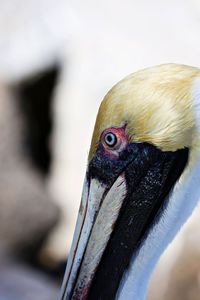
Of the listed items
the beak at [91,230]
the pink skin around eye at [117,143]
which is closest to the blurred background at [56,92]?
the beak at [91,230]

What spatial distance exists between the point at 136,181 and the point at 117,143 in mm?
132

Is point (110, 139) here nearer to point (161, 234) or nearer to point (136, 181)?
point (136, 181)

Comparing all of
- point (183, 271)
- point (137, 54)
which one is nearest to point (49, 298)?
point (183, 271)

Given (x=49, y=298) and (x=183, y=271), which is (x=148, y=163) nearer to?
(x=183, y=271)

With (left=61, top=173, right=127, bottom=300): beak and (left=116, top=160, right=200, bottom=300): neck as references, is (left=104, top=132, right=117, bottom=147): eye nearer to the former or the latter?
(left=61, top=173, right=127, bottom=300): beak

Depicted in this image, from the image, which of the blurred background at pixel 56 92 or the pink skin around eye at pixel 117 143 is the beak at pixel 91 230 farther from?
the blurred background at pixel 56 92

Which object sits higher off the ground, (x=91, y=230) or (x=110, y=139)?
(x=110, y=139)

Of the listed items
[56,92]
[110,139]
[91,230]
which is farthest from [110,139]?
[56,92]

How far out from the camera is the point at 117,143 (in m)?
2.14

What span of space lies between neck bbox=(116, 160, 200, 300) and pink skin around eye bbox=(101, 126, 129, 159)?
19 cm

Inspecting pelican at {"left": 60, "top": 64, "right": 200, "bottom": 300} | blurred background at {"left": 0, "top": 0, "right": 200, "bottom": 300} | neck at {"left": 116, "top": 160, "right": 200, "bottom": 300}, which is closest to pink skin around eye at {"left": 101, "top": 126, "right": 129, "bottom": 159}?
pelican at {"left": 60, "top": 64, "right": 200, "bottom": 300}

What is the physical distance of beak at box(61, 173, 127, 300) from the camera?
7.20ft

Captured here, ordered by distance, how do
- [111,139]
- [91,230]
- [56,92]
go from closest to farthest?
[111,139]
[91,230]
[56,92]

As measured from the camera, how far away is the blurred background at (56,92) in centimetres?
435
